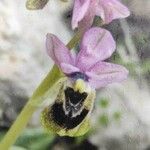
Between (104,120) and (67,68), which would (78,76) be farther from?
(104,120)

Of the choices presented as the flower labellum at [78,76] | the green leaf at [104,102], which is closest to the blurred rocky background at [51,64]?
the green leaf at [104,102]

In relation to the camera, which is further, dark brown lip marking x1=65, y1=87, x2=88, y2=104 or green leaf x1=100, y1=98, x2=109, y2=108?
green leaf x1=100, y1=98, x2=109, y2=108

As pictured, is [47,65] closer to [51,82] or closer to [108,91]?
[108,91]

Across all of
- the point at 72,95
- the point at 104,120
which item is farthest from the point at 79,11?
the point at 104,120

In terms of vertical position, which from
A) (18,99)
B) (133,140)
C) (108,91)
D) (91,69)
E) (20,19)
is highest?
(91,69)

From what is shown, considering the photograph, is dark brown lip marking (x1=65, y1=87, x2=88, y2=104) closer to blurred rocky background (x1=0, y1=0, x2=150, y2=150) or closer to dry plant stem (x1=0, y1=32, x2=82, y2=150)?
dry plant stem (x1=0, y1=32, x2=82, y2=150)

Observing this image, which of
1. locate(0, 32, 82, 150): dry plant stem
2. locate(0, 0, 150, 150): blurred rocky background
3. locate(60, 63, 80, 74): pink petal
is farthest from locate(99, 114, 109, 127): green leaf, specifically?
locate(60, 63, 80, 74): pink petal

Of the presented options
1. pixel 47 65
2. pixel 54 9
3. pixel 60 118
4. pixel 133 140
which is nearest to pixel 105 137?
pixel 133 140
